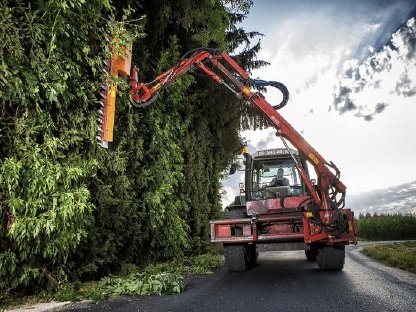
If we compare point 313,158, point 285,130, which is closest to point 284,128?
point 285,130

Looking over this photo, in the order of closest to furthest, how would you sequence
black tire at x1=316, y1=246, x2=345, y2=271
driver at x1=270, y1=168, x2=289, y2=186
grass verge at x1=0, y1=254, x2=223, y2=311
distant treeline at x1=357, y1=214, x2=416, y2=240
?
grass verge at x1=0, y1=254, x2=223, y2=311 < black tire at x1=316, y1=246, x2=345, y2=271 < driver at x1=270, y1=168, x2=289, y2=186 < distant treeline at x1=357, y1=214, x2=416, y2=240

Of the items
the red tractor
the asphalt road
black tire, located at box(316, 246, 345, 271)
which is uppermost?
the red tractor

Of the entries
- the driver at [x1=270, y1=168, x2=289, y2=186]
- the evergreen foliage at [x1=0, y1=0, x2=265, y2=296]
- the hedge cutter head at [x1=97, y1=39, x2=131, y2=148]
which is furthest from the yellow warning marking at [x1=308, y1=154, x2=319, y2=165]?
the hedge cutter head at [x1=97, y1=39, x2=131, y2=148]

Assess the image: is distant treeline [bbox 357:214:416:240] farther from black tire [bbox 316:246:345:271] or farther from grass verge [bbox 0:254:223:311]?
grass verge [bbox 0:254:223:311]

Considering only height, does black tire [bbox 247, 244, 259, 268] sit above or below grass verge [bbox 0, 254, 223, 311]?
above

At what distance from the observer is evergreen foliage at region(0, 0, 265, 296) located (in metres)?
5.17

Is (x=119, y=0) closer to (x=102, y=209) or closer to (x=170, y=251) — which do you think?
(x=102, y=209)

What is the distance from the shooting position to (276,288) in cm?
620

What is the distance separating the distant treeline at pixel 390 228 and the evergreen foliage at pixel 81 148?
36358 millimetres

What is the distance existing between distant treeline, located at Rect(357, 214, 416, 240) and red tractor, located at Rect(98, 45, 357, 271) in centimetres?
3700

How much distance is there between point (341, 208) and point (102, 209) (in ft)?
15.8

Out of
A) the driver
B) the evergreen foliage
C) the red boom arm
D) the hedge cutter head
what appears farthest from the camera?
the driver

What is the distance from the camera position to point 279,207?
8242 mm

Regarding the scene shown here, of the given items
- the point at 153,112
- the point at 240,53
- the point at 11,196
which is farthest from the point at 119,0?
the point at 240,53
